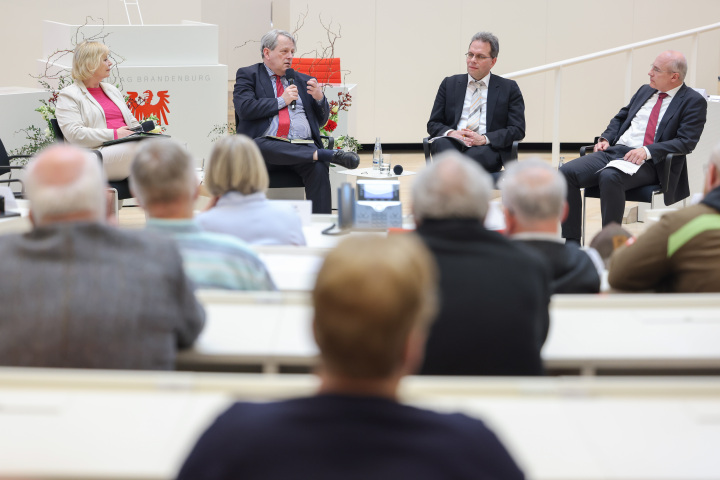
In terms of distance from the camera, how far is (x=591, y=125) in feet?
34.7

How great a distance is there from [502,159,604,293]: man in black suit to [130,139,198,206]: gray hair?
36.8 inches

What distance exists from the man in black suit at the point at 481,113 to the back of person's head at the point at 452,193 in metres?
3.75

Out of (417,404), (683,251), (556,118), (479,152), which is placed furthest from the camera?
(556,118)

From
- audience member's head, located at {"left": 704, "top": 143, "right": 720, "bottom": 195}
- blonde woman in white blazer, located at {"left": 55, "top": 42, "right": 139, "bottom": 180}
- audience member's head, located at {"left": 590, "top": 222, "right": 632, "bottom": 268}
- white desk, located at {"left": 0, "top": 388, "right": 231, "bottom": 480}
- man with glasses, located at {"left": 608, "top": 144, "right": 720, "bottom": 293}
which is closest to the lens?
white desk, located at {"left": 0, "top": 388, "right": 231, "bottom": 480}

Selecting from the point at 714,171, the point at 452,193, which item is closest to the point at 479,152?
the point at 714,171

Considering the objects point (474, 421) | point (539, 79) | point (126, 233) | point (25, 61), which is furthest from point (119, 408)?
point (25, 61)

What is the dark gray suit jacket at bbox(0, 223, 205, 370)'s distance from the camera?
77.5 inches

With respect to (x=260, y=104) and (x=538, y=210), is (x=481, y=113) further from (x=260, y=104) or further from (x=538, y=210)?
(x=538, y=210)

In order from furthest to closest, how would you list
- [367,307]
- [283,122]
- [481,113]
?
[481,113], [283,122], [367,307]

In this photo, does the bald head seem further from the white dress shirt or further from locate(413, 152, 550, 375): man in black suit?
locate(413, 152, 550, 375): man in black suit

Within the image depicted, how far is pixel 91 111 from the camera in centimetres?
594

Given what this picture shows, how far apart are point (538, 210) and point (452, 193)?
46 cm

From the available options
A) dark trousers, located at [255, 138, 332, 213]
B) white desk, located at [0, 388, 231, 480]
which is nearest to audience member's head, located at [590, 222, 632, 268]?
white desk, located at [0, 388, 231, 480]

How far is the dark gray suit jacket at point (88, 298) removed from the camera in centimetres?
197
